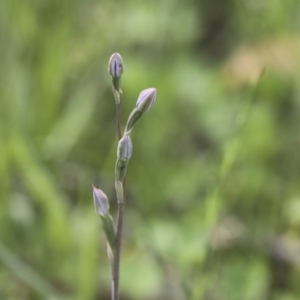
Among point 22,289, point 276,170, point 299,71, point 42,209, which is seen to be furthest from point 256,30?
point 22,289

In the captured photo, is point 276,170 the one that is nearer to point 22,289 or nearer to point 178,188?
point 178,188

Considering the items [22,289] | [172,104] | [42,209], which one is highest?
[172,104]

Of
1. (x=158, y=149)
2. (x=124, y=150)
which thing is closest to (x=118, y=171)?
(x=124, y=150)

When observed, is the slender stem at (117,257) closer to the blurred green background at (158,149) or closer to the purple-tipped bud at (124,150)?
the purple-tipped bud at (124,150)

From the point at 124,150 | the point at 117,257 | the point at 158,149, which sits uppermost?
the point at 124,150

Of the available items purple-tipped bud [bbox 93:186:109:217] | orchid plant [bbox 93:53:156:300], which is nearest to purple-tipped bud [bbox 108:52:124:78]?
orchid plant [bbox 93:53:156:300]

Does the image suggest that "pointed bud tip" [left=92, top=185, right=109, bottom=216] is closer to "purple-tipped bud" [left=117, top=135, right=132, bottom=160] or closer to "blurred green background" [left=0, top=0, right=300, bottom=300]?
"purple-tipped bud" [left=117, top=135, right=132, bottom=160]

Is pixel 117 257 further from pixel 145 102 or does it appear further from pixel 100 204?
pixel 145 102

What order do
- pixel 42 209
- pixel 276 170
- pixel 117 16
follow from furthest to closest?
pixel 117 16
pixel 276 170
pixel 42 209

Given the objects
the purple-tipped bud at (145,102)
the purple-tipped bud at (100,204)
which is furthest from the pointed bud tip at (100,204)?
the purple-tipped bud at (145,102)
